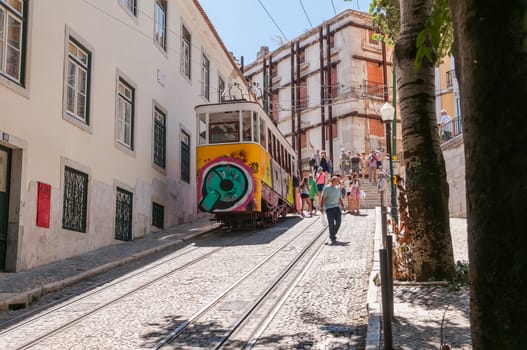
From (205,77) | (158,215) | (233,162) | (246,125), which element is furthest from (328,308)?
(205,77)

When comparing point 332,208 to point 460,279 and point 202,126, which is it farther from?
point 460,279

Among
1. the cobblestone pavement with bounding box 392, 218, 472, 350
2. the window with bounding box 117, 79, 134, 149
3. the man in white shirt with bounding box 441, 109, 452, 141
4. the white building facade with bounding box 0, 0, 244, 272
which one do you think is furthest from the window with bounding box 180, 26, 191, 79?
the cobblestone pavement with bounding box 392, 218, 472, 350

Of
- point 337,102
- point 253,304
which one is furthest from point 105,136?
point 337,102

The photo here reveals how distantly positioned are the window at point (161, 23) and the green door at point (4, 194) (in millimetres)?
8866

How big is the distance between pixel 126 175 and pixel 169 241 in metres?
2.18

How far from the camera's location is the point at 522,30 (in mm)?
3023

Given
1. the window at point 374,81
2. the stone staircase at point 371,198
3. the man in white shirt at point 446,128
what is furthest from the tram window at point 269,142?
the window at point 374,81

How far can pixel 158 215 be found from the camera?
1881 cm

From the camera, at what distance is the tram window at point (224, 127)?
58.0 feet

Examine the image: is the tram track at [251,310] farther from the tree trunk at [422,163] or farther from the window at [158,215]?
the window at [158,215]

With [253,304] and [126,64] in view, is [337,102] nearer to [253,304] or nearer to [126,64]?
[126,64]

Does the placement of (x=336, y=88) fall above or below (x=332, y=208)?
above

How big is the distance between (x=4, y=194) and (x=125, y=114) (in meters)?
6.04

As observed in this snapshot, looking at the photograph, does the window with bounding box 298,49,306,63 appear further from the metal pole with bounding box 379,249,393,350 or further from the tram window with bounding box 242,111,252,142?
the metal pole with bounding box 379,249,393,350
